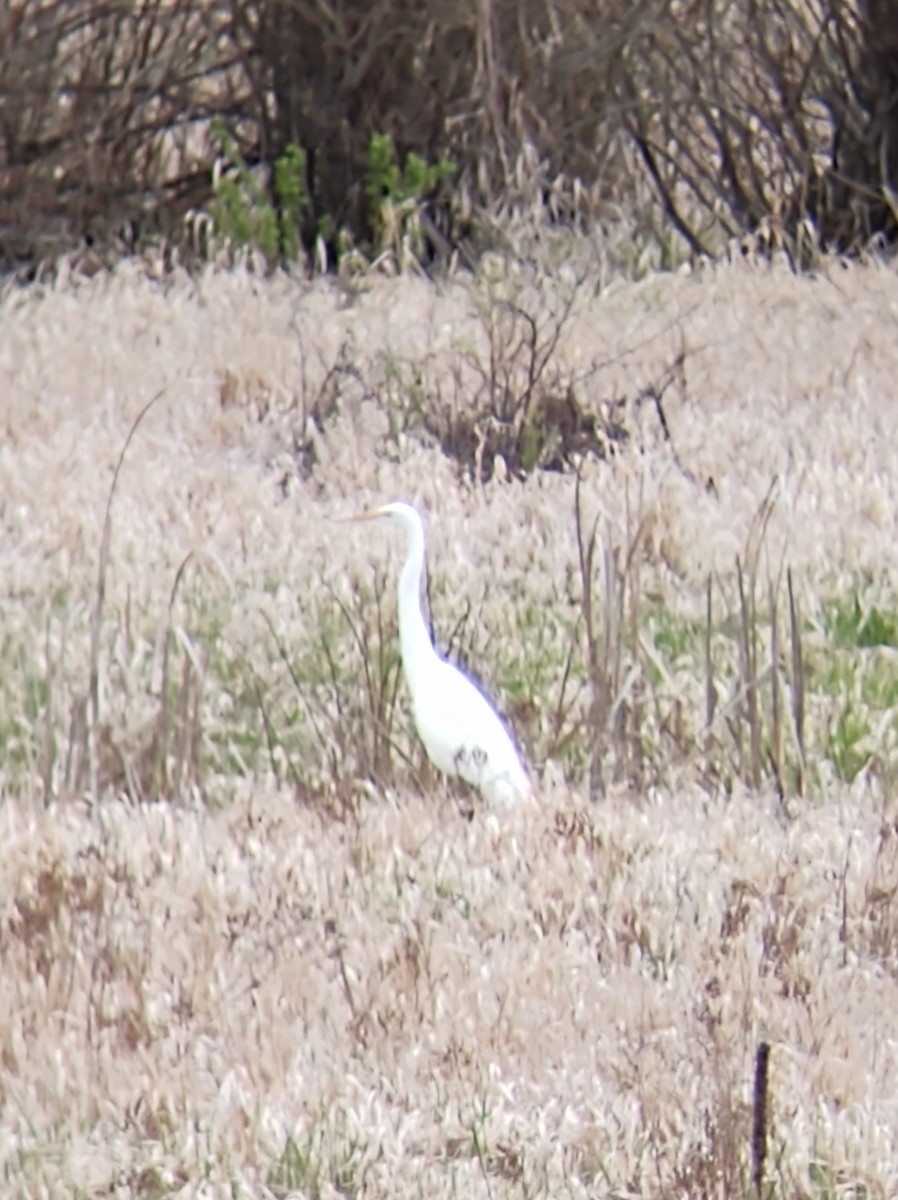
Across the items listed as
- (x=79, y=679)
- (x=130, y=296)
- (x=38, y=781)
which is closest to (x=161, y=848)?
(x=38, y=781)

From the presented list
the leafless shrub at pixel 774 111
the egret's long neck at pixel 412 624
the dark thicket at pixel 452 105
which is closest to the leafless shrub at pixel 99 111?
the dark thicket at pixel 452 105

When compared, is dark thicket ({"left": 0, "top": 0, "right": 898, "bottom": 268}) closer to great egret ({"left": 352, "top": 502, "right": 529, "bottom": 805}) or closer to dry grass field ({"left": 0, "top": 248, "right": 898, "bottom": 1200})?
dry grass field ({"left": 0, "top": 248, "right": 898, "bottom": 1200})

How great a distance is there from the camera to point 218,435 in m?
7.47

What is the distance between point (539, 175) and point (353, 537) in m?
3.59

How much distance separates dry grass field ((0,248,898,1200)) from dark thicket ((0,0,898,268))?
8.52ft

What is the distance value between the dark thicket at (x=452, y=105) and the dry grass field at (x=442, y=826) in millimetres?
2596

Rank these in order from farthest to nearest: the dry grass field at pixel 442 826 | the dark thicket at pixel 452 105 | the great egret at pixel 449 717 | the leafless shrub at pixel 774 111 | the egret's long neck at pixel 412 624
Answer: the leafless shrub at pixel 774 111, the dark thicket at pixel 452 105, the egret's long neck at pixel 412 624, the great egret at pixel 449 717, the dry grass field at pixel 442 826

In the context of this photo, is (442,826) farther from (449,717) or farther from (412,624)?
(412,624)

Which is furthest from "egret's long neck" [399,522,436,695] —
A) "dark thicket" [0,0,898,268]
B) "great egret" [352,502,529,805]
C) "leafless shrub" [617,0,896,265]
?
"leafless shrub" [617,0,896,265]

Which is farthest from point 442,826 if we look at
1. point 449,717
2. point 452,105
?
point 452,105

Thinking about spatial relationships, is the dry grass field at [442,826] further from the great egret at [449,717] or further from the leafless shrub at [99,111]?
the leafless shrub at [99,111]

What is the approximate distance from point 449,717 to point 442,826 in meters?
0.21

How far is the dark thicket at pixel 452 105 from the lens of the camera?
31.9 feet

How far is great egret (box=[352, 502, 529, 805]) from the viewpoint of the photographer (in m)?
4.07
